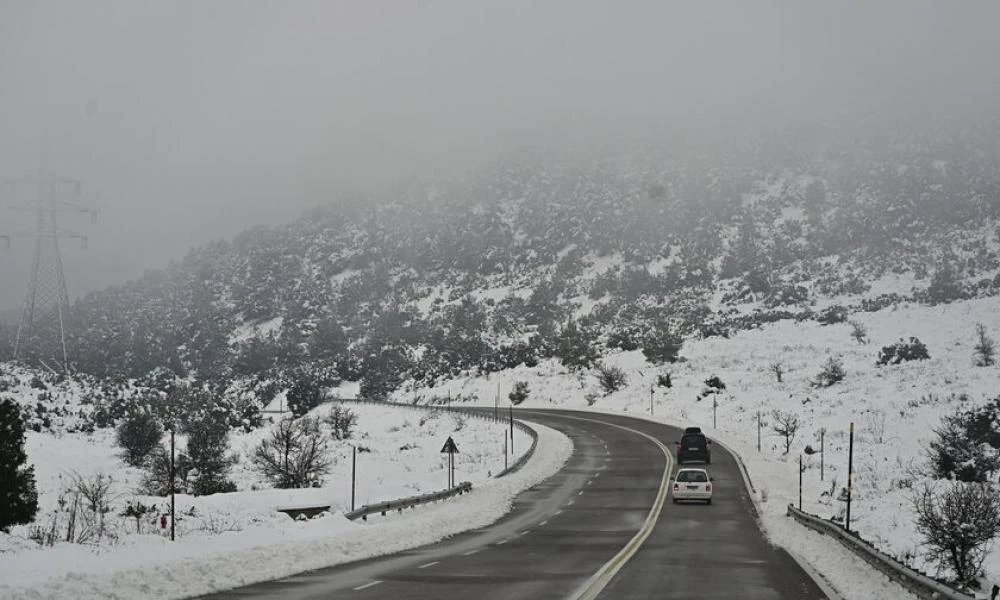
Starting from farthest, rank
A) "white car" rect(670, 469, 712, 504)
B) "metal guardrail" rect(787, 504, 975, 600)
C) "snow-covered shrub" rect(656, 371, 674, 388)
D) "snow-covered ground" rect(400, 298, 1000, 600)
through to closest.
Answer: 1. "snow-covered shrub" rect(656, 371, 674, 388)
2. "white car" rect(670, 469, 712, 504)
3. "snow-covered ground" rect(400, 298, 1000, 600)
4. "metal guardrail" rect(787, 504, 975, 600)

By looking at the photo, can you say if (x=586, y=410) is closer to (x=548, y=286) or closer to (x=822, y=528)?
(x=822, y=528)

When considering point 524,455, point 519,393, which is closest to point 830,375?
point 519,393

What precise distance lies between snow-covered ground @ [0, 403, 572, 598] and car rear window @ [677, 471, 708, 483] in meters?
6.74

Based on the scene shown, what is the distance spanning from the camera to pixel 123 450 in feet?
201

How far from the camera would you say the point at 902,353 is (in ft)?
270

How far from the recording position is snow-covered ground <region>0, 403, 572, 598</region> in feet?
47.3

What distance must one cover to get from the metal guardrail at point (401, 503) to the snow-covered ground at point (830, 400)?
37.0 ft

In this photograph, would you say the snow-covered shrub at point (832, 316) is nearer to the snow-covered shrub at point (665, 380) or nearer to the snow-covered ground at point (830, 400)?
the snow-covered ground at point (830, 400)

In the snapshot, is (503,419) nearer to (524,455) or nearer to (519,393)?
(524,455)

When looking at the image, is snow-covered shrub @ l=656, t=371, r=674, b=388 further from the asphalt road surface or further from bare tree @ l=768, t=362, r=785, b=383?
the asphalt road surface

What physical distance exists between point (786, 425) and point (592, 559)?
40157mm

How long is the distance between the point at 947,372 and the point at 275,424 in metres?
56.7

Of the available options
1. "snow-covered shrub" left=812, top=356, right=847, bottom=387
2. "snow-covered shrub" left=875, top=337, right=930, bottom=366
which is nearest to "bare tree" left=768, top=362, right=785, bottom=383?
"snow-covered shrub" left=812, top=356, right=847, bottom=387

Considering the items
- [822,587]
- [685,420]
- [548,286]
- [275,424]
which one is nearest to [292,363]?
[548,286]
